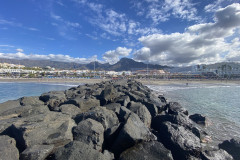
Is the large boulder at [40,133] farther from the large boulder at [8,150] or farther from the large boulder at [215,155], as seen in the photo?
the large boulder at [215,155]

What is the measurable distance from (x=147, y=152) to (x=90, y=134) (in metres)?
1.65

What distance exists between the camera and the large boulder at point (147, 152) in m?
3.07

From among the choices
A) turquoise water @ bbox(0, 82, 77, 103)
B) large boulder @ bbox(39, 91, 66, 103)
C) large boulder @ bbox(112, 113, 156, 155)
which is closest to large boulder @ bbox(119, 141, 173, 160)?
large boulder @ bbox(112, 113, 156, 155)

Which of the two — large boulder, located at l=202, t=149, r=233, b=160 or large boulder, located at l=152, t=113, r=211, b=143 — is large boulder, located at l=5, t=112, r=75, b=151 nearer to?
large boulder, located at l=152, t=113, r=211, b=143

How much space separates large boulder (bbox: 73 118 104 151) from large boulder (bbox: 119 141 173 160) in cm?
84

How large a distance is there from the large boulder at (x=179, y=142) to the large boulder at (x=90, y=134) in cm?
212

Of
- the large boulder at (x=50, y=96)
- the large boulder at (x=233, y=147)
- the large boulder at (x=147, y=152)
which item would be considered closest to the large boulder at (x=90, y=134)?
the large boulder at (x=147, y=152)

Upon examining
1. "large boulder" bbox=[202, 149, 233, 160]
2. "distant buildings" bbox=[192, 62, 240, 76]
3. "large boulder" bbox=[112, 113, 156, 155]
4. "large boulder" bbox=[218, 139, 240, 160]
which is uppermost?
"distant buildings" bbox=[192, 62, 240, 76]

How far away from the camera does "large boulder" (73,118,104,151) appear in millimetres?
3600

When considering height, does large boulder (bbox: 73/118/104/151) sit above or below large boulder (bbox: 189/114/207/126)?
above

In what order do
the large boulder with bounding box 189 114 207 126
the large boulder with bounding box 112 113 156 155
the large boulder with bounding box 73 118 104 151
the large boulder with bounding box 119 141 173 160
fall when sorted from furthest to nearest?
the large boulder with bounding box 189 114 207 126, the large boulder with bounding box 73 118 104 151, the large boulder with bounding box 112 113 156 155, the large boulder with bounding box 119 141 173 160

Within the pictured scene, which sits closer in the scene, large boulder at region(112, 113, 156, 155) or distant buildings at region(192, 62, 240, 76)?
large boulder at region(112, 113, 156, 155)

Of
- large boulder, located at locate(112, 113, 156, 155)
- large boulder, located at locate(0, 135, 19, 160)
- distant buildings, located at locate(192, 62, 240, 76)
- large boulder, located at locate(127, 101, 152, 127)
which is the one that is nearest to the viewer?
large boulder, located at locate(0, 135, 19, 160)

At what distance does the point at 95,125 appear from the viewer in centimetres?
393
